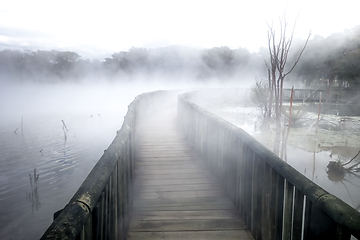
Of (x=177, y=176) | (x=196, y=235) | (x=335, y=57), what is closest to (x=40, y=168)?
(x=177, y=176)

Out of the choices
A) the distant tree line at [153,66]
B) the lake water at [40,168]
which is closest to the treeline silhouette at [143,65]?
the distant tree line at [153,66]

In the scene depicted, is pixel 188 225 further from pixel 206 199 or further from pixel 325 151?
pixel 325 151

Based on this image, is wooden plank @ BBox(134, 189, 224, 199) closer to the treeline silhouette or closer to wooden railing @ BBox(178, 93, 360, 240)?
wooden railing @ BBox(178, 93, 360, 240)

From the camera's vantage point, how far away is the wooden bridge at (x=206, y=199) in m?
1.41

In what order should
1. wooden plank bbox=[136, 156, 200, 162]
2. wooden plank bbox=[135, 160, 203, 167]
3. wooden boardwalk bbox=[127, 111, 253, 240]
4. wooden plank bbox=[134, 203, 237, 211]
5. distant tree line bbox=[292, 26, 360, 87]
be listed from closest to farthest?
wooden boardwalk bbox=[127, 111, 253, 240] → wooden plank bbox=[134, 203, 237, 211] → wooden plank bbox=[135, 160, 203, 167] → wooden plank bbox=[136, 156, 200, 162] → distant tree line bbox=[292, 26, 360, 87]

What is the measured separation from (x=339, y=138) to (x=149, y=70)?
63925 millimetres

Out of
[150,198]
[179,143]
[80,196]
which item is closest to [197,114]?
[179,143]

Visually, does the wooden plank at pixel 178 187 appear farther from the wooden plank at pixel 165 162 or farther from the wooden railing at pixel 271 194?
the wooden plank at pixel 165 162

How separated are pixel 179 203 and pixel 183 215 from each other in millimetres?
331

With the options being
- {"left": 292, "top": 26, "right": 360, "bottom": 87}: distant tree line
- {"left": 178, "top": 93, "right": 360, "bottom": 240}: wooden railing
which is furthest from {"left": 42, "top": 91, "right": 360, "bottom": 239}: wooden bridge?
{"left": 292, "top": 26, "right": 360, "bottom": 87}: distant tree line

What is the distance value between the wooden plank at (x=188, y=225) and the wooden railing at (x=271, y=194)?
0.55ft

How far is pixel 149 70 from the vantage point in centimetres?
7138

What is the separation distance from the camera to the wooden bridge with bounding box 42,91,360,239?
55.5 inches

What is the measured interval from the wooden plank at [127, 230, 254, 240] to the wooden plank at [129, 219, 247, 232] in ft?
0.18
